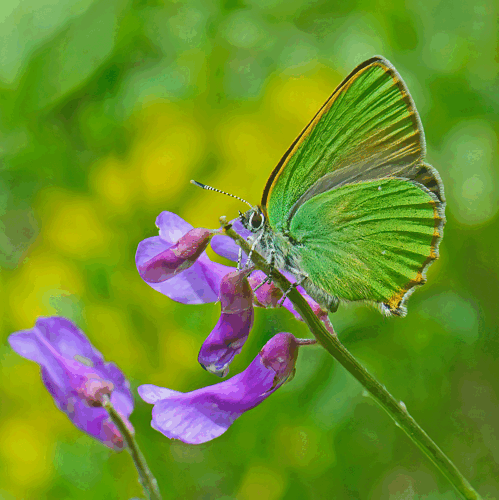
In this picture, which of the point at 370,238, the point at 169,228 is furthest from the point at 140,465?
the point at 370,238

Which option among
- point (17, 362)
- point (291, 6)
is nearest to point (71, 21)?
point (291, 6)

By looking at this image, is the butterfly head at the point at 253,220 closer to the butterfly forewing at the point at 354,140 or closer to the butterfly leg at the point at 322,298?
the butterfly forewing at the point at 354,140

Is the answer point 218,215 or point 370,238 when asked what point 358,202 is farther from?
point 218,215

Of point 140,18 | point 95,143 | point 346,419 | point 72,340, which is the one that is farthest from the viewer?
point 140,18

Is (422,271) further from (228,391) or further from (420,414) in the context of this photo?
(420,414)

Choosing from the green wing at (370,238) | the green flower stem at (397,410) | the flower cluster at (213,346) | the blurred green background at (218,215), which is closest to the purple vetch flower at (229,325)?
the flower cluster at (213,346)

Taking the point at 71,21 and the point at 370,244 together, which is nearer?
the point at 370,244
